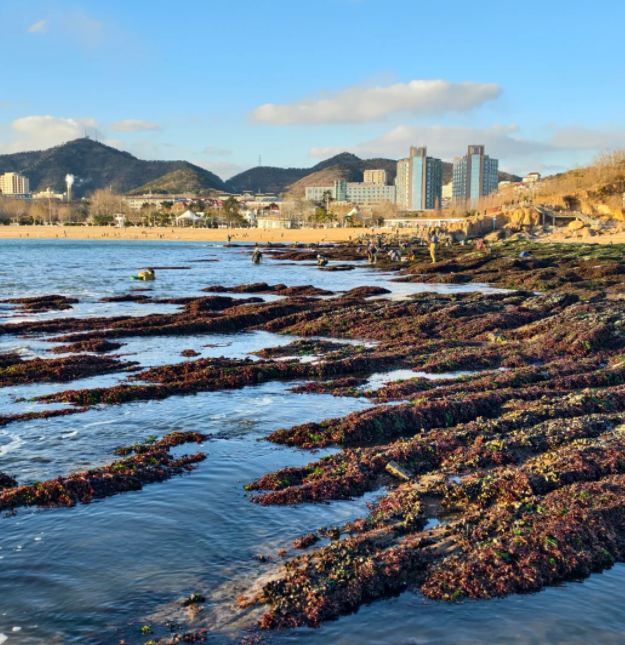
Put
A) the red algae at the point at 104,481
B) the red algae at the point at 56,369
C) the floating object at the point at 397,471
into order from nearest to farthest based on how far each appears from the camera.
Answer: the red algae at the point at 104,481
the floating object at the point at 397,471
the red algae at the point at 56,369

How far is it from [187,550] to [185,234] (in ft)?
512

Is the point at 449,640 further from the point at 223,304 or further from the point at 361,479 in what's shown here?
the point at 223,304

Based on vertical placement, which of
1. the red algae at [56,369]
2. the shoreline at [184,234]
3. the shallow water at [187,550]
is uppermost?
the shoreline at [184,234]

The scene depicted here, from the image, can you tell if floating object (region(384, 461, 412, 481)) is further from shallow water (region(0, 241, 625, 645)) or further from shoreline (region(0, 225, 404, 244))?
shoreline (region(0, 225, 404, 244))

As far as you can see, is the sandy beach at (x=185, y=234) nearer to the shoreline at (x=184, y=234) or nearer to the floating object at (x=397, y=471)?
the shoreline at (x=184, y=234)

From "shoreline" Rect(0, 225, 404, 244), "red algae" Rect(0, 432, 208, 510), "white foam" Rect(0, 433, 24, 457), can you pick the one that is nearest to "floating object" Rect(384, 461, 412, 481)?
"red algae" Rect(0, 432, 208, 510)

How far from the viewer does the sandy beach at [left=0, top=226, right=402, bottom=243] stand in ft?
469

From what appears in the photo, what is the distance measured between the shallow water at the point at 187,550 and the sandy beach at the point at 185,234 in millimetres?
119440

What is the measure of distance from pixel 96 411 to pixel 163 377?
3381 millimetres

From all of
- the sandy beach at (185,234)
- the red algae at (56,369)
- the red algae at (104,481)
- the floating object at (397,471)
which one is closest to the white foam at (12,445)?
the red algae at (104,481)

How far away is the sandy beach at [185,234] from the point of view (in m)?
143

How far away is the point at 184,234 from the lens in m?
161

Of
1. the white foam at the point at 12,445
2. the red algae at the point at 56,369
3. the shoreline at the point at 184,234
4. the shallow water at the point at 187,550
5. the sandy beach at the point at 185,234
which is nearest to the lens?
the shallow water at the point at 187,550

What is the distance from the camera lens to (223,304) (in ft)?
120
